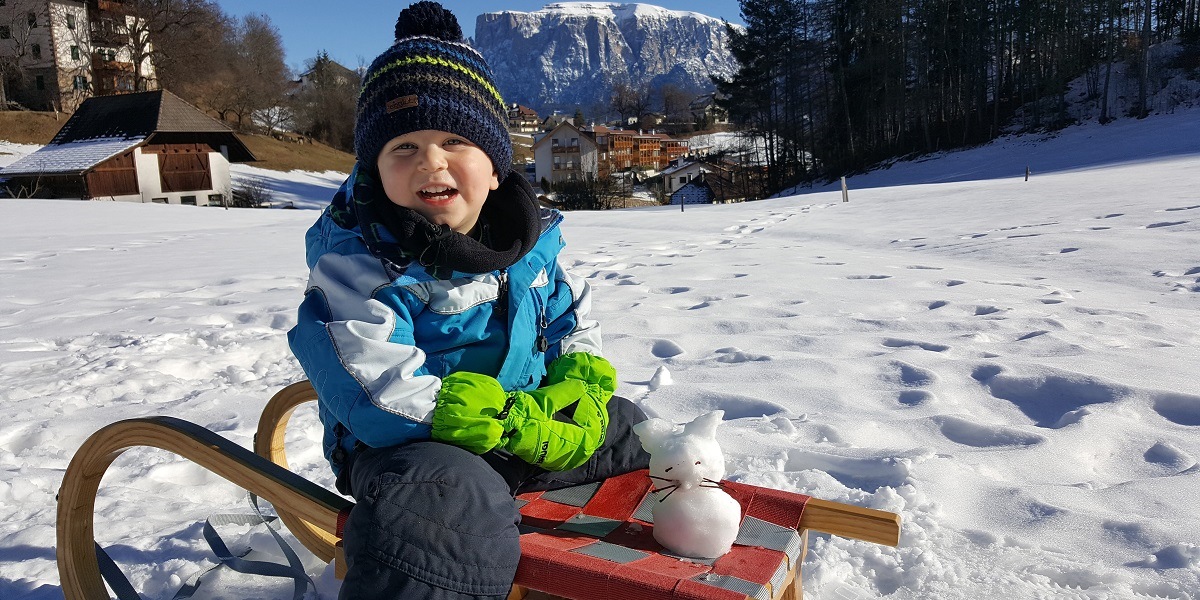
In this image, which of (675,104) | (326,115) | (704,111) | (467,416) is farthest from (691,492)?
(675,104)

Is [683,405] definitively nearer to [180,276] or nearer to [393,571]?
[393,571]

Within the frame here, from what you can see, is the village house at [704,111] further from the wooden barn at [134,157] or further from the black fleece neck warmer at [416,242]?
the black fleece neck warmer at [416,242]

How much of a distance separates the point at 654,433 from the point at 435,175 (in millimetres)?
762

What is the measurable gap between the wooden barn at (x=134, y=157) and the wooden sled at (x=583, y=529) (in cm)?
3019

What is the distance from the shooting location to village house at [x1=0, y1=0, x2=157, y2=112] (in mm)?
38250

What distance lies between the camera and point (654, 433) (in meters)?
1.61

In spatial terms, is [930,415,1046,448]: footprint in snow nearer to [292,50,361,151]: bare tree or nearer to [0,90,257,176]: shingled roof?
[0,90,257,176]: shingled roof

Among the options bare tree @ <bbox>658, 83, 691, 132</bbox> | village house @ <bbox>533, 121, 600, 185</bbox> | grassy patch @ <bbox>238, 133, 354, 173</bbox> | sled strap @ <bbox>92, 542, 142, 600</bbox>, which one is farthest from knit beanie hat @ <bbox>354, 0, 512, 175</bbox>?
bare tree @ <bbox>658, 83, 691, 132</bbox>

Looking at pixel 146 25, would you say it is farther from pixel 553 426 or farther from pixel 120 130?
pixel 553 426

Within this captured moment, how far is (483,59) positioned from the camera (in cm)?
198

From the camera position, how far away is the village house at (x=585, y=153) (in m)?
55.2

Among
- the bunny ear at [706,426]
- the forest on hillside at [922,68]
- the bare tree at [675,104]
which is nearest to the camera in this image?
the bunny ear at [706,426]

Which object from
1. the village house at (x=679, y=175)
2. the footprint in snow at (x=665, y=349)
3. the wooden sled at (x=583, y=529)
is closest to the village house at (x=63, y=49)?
the village house at (x=679, y=175)

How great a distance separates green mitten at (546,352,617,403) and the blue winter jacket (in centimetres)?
6
